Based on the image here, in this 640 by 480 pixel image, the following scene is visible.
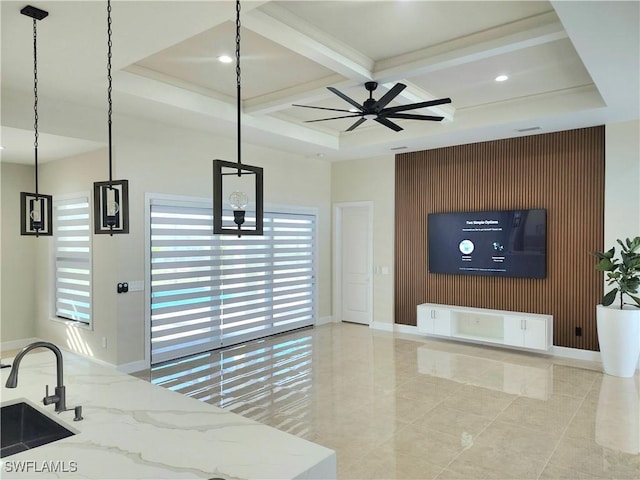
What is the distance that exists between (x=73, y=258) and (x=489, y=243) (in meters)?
5.71

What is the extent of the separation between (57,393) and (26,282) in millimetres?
5711

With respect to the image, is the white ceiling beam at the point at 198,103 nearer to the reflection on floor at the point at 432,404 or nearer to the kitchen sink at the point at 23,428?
the reflection on floor at the point at 432,404

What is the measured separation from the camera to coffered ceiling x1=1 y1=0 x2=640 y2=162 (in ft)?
9.84

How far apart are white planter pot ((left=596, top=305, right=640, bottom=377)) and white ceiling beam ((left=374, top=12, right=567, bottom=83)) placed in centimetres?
317

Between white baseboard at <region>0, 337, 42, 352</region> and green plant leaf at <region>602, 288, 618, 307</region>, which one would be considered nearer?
green plant leaf at <region>602, 288, 618, 307</region>

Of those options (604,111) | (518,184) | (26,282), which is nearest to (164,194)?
(26,282)

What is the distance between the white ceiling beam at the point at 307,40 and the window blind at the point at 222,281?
2864 mm

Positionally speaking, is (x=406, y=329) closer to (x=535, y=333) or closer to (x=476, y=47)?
(x=535, y=333)

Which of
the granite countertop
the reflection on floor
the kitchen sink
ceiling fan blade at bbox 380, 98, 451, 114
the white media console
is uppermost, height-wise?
ceiling fan blade at bbox 380, 98, 451, 114

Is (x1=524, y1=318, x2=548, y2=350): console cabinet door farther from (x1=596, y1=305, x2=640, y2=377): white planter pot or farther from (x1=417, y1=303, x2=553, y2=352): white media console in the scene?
(x1=596, y1=305, x2=640, y2=377): white planter pot

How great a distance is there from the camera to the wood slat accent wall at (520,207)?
18.8ft

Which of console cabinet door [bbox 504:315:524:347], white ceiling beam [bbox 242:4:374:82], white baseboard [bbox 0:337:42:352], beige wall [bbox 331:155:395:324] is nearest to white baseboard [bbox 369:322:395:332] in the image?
beige wall [bbox 331:155:395:324]

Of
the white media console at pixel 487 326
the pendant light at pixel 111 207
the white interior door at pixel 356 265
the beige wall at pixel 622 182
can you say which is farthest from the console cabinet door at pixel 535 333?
the pendant light at pixel 111 207

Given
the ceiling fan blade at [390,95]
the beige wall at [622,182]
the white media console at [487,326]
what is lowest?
the white media console at [487,326]
